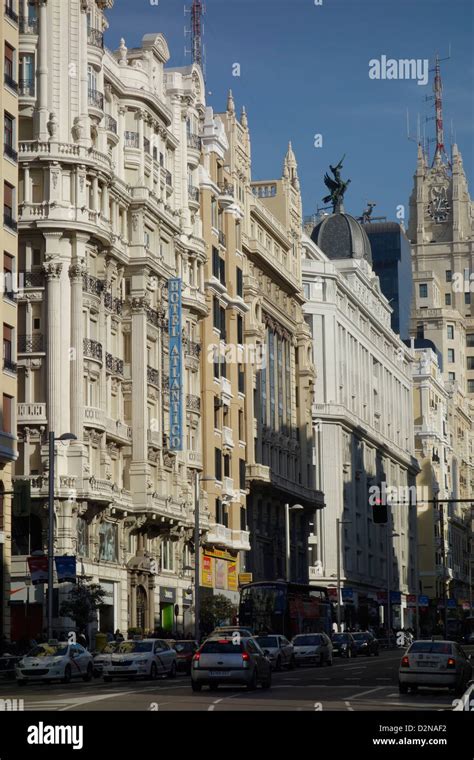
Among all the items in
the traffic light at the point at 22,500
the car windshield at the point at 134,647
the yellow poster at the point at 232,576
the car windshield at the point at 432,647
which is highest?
the traffic light at the point at 22,500

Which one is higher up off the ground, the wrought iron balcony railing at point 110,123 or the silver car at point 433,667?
the wrought iron balcony railing at point 110,123

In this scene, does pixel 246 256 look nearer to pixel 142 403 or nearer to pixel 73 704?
pixel 142 403

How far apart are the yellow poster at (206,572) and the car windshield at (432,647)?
48.2 m

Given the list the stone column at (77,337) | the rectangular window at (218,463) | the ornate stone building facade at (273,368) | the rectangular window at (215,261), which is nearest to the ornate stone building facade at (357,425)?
the ornate stone building facade at (273,368)

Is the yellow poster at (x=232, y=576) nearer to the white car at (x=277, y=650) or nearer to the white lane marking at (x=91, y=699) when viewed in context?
the white car at (x=277, y=650)

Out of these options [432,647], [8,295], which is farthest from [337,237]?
[432,647]

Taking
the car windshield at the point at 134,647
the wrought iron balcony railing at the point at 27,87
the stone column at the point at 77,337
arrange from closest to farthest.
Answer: the car windshield at the point at 134,647 → the stone column at the point at 77,337 → the wrought iron balcony railing at the point at 27,87

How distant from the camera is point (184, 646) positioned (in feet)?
188

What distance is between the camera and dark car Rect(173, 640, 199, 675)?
55312 mm

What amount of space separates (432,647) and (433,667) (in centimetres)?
55

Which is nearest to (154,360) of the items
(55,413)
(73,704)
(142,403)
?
(142,403)

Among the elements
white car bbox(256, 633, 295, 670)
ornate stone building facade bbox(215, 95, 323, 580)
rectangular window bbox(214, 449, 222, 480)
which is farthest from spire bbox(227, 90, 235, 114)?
white car bbox(256, 633, 295, 670)

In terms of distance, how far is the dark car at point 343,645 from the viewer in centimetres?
8256

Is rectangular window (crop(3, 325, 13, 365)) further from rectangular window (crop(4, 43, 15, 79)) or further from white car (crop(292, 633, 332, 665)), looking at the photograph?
white car (crop(292, 633, 332, 665))
